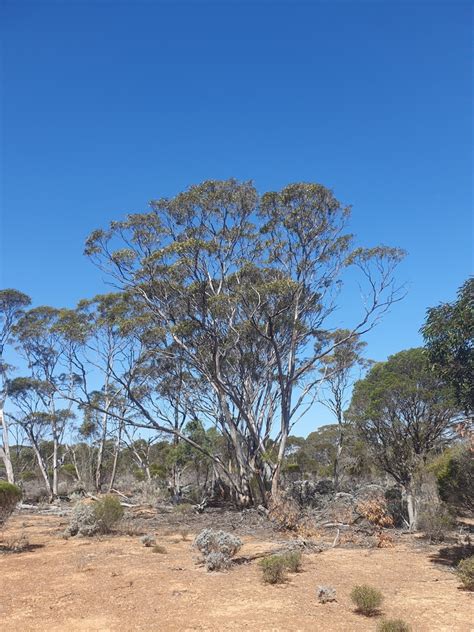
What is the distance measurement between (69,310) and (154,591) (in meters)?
20.3

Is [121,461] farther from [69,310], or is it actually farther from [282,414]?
[282,414]

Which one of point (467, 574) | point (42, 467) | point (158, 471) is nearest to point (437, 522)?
point (467, 574)

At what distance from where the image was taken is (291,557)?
10.0 m

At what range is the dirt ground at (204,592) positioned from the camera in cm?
687

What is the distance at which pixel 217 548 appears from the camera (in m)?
10.9

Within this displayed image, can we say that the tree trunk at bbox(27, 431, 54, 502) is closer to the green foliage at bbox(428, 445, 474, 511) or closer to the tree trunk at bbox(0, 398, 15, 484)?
the tree trunk at bbox(0, 398, 15, 484)

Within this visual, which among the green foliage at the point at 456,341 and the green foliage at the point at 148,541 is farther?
the green foliage at the point at 148,541

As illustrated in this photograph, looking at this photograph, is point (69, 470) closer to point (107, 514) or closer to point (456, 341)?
point (107, 514)

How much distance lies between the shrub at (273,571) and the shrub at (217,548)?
1180mm

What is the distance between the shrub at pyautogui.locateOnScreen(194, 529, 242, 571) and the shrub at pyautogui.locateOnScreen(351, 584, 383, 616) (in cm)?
354

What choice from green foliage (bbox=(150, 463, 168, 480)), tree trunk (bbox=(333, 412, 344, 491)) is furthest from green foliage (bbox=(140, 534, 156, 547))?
green foliage (bbox=(150, 463, 168, 480))

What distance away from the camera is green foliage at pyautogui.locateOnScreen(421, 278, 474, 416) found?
9164 millimetres

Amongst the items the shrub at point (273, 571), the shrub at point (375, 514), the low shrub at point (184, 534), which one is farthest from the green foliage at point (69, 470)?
the shrub at point (273, 571)

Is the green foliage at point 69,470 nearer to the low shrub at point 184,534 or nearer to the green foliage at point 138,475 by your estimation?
the green foliage at point 138,475
